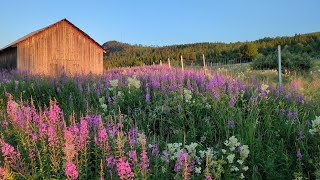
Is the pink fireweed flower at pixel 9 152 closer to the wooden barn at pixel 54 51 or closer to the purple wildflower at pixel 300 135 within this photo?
the purple wildflower at pixel 300 135

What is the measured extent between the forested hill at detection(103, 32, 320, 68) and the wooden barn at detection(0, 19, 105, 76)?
21559mm

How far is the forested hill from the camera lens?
269 feet

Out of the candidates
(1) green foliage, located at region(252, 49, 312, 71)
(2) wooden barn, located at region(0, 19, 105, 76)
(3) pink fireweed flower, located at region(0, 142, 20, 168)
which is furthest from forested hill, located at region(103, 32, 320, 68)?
(3) pink fireweed flower, located at region(0, 142, 20, 168)

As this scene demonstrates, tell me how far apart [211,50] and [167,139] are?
10522cm

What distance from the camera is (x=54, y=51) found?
28.3 metres

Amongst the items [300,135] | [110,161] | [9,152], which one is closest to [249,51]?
[300,135]

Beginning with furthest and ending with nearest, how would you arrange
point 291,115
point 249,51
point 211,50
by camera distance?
point 211,50
point 249,51
point 291,115

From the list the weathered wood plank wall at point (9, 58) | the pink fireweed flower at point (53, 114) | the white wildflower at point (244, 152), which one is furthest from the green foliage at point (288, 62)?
the pink fireweed flower at point (53, 114)

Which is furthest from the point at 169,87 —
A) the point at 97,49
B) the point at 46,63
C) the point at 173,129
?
the point at 97,49

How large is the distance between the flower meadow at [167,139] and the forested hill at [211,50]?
46.7 m

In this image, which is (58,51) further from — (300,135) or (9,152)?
(300,135)

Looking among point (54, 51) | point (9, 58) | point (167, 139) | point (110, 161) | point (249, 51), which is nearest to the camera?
point (110, 161)

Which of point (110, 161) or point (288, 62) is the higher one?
point (288, 62)

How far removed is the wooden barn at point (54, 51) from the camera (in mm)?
27078
